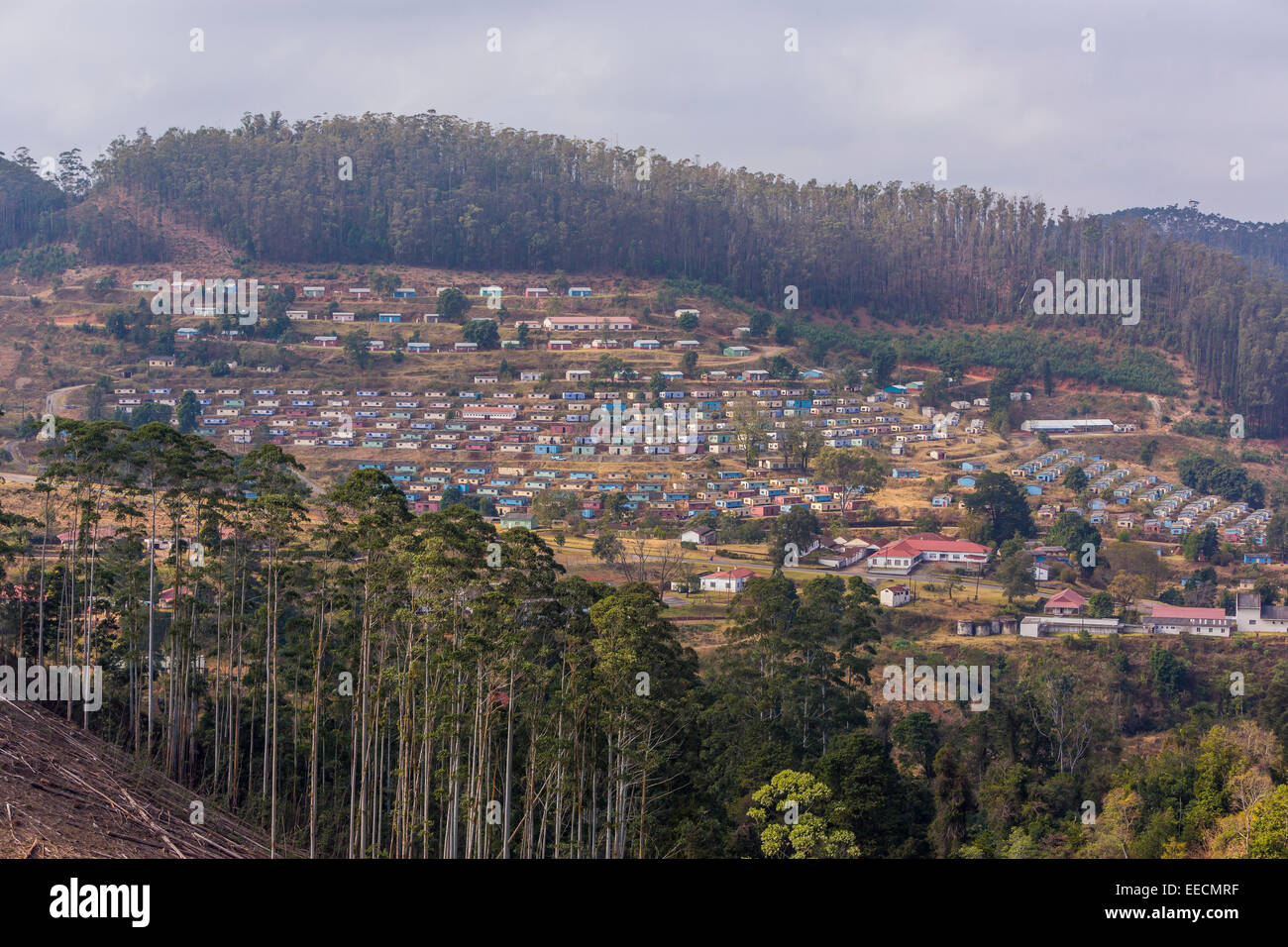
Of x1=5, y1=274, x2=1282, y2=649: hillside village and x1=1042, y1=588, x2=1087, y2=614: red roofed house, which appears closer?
x1=1042, y1=588, x2=1087, y2=614: red roofed house

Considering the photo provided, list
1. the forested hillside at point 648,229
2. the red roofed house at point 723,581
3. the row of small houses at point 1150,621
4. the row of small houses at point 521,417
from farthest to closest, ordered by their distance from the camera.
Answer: the forested hillside at point 648,229 → the row of small houses at point 521,417 → the red roofed house at point 723,581 → the row of small houses at point 1150,621

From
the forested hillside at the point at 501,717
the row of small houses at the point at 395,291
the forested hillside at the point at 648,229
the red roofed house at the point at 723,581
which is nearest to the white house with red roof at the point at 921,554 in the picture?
the red roofed house at the point at 723,581

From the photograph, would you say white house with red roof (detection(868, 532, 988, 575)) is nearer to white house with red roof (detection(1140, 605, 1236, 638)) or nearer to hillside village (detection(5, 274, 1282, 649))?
hillside village (detection(5, 274, 1282, 649))

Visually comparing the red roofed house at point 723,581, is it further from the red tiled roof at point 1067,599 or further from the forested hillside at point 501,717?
the forested hillside at point 501,717

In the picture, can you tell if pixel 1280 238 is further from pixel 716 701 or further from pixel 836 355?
pixel 716 701

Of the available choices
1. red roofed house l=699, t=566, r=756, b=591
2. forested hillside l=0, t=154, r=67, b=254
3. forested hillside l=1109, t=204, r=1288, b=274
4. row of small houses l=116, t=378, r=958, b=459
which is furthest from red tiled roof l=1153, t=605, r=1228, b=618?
forested hillside l=1109, t=204, r=1288, b=274

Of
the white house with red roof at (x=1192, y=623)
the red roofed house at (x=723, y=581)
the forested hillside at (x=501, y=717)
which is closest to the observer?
the forested hillside at (x=501, y=717)
